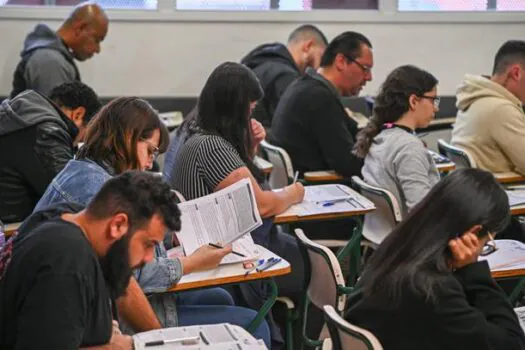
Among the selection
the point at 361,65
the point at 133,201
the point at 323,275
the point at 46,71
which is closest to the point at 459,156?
the point at 361,65

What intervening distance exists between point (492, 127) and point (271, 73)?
→ 178 centimetres

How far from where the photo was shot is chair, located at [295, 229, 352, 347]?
122 inches

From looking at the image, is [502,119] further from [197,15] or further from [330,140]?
[197,15]

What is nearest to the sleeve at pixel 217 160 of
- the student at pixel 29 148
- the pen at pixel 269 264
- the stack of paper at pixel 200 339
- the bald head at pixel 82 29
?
the pen at pixel 269 264

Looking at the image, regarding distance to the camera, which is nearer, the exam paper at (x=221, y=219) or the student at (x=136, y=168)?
the student at (x=136, y=168)

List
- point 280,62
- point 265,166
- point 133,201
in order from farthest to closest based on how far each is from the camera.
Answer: point 280,62, point 265,166, point 133,201

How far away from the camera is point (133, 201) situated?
2.22 m

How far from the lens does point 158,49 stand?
6.98 m

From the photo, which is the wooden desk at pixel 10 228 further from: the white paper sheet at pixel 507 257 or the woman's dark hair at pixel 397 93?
the white paper sheet at pixel 507 257

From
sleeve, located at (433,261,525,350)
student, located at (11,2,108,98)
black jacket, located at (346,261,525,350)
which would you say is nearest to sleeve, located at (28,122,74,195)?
student, located at (11,2,108,98)

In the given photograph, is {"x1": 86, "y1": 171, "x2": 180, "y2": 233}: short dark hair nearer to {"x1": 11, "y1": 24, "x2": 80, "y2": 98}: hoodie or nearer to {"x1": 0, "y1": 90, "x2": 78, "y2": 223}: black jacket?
{"x1": 0, "y1": 90, "x2": 78, "y2": 223}: black jacket

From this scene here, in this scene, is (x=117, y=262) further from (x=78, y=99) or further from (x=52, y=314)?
(x=78, y=99)

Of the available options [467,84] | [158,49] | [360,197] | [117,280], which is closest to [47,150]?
[360,197]

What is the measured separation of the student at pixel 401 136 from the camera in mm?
4059
